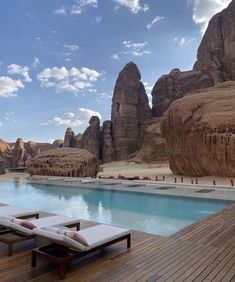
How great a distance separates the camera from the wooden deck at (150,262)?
3.22 m

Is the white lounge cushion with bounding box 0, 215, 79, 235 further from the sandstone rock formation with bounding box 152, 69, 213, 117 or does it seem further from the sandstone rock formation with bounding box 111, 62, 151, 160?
the sandstone rock formation with bounding box 152, 69, 213, 117

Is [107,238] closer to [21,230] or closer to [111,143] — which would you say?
[21,230]

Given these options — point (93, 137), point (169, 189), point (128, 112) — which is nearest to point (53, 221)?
point (169, 189)

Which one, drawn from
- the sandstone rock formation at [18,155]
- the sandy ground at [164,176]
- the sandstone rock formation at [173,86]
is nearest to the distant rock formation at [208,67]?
the sandstone rock formation at [173,86]

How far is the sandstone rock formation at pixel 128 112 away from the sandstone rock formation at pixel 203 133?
36.3 metres

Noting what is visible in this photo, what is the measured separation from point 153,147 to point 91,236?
1809 inches

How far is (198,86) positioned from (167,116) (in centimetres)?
3646

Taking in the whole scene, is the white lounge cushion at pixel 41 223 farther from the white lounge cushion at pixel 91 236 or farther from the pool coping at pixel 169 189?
the pool coping at pixel 169 189

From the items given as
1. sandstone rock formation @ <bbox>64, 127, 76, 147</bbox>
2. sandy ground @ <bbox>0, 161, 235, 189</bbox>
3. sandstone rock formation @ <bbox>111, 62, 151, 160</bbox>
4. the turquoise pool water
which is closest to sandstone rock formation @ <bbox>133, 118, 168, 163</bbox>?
sandy ground @ <bbox>0, 161, 235, 189</bbox>

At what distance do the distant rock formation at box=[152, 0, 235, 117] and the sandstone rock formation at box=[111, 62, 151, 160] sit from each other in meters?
3.71

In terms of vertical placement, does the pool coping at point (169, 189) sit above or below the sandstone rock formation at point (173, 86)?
below

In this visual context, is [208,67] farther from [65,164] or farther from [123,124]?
[65,164]

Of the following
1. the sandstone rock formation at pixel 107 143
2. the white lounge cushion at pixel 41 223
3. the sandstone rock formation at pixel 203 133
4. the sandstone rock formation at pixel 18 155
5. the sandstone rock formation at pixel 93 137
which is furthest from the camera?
the sandstone rock formation at pixel 93 137

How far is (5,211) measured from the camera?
18.7ft
